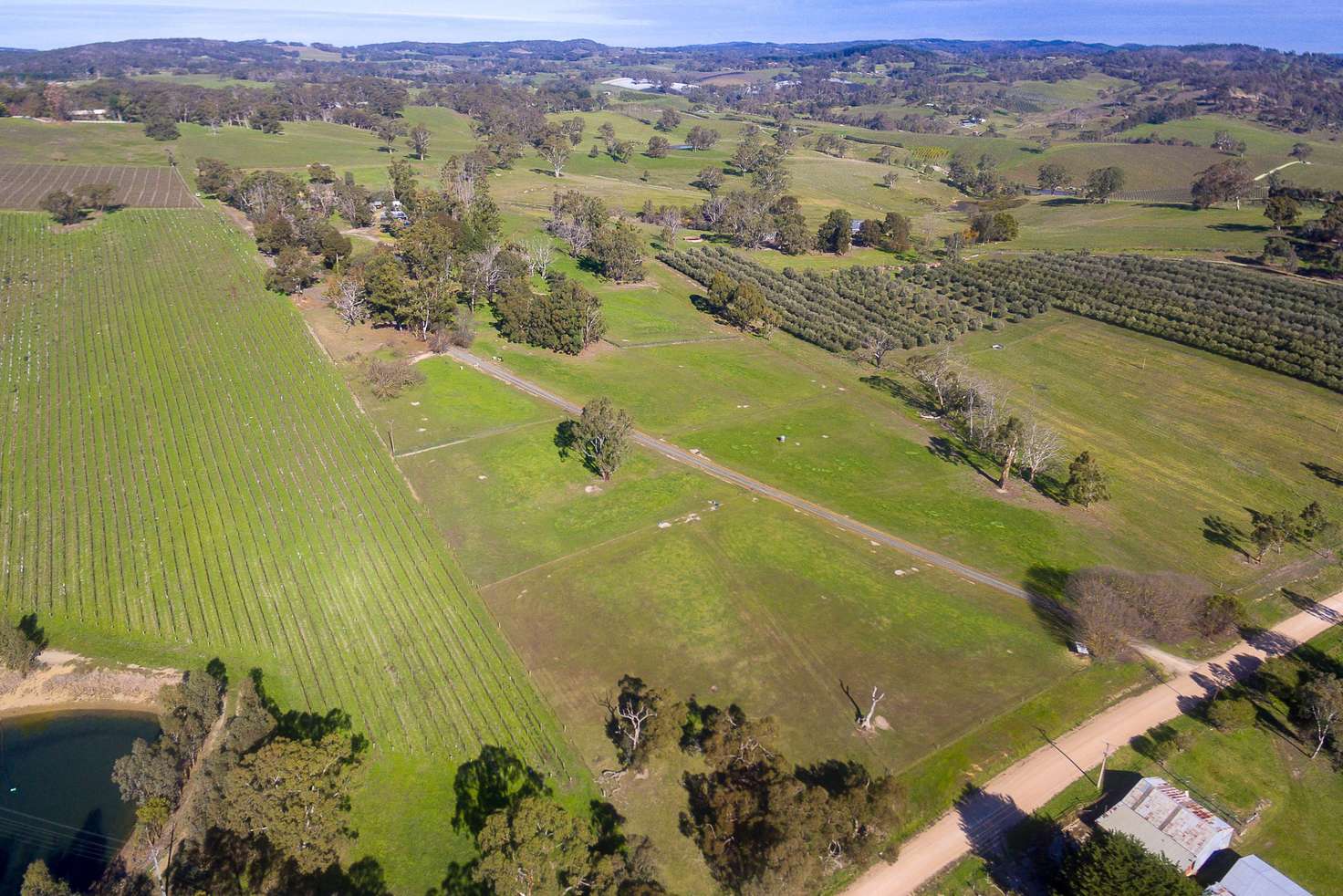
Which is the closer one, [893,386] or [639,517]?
[639,517]

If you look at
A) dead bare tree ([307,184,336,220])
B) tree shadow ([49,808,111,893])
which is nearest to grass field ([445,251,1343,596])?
tree shadow ([49,808,111,893])

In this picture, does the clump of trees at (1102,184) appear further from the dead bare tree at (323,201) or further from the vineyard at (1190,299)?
the dead bare tree at (323,201)

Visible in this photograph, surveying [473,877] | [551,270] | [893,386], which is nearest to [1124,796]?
[473,877]

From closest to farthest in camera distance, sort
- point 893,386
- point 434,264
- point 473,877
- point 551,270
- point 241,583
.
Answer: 1. point 473,877
2. point 241,583
3. point 893,386
4. point 434,264
5. point 551,270

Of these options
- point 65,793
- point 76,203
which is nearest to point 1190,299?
point 65,793

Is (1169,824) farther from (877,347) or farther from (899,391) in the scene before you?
(877,347)

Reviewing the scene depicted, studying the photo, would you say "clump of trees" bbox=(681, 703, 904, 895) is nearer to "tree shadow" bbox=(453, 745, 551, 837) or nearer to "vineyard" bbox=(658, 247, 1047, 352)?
"tree shadow" bbox=(453, 745, 551, 837)

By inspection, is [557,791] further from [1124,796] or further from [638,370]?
[638,370]
